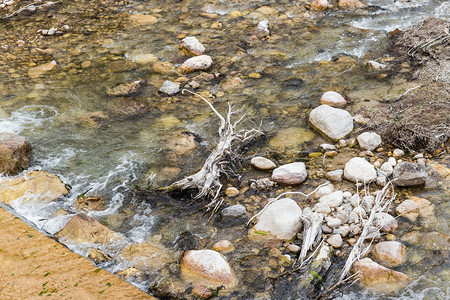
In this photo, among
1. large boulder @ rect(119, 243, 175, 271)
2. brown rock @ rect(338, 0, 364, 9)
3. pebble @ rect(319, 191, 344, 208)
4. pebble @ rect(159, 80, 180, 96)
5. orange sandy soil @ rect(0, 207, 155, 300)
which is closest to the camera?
orange sandy soil @ rect(0, 207, 155, 300)

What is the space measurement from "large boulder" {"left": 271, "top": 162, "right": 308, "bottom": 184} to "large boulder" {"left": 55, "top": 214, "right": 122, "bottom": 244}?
5.63ft

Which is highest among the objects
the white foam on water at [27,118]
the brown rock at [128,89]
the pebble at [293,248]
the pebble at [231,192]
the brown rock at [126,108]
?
the white foam on water at [27,118]

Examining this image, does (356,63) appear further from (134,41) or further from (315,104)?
(134,41)

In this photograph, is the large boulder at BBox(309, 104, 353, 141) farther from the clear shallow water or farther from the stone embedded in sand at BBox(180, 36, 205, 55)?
the stone embedded in sand at BBox(180, 36, 205, 55)

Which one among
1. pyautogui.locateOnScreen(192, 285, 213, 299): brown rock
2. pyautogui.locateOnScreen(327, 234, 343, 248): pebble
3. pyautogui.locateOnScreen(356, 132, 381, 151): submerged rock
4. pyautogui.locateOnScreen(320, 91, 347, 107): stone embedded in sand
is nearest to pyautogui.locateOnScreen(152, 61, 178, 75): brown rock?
pyautogui.locateOnScreen(320, 91, 347, 107): stone embedded in sand

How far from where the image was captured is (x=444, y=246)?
352 centimetres

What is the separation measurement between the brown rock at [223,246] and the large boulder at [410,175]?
68.6 inches

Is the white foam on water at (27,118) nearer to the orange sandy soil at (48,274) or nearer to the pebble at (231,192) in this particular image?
the orange sandy soil at (48,274)

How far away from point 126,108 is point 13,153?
169cm

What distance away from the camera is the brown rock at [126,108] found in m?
5.80

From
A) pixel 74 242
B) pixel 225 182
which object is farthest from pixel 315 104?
pixel 74 242

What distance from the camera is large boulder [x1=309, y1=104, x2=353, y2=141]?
16.4 ft

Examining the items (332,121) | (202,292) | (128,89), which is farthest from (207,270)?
(128,89)

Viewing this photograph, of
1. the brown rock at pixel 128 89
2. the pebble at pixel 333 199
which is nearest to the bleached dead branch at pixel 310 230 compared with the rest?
the pebble at pixel 333 199
